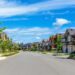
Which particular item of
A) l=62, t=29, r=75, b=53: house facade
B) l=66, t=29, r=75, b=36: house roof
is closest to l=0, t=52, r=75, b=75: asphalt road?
l=62, t=29, r=75, b=53: house facade

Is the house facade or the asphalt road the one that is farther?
the house facade

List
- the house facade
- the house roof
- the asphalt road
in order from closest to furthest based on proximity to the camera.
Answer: the asphalt road → the house facade → the house roof

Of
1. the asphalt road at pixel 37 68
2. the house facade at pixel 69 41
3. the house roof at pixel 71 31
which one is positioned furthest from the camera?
the house roof at pixel 71 31

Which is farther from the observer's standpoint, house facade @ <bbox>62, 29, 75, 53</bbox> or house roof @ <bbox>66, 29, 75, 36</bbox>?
house roof @ <bbox>66, 29, 75, 36</bbox>

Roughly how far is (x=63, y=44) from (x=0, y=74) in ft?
350

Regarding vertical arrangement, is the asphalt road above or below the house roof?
below

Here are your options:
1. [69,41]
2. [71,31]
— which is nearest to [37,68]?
[69,41]

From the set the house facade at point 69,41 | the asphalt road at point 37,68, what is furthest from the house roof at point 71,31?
the asphalt road at point 37,68

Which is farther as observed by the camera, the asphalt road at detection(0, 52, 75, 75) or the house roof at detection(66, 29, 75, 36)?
the house roof at detection(66, 29, 75, 36)

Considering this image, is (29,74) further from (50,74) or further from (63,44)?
(63,44)

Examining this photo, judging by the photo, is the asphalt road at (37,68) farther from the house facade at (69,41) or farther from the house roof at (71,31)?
the house roof at (71,31)

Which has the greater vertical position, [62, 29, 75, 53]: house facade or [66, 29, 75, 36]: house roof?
[66, 29, 75, 36]: house roof

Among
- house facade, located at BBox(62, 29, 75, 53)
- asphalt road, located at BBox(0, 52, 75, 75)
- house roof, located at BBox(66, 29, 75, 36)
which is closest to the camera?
asphalt road, located at BBox(0, 52, 75, 75)

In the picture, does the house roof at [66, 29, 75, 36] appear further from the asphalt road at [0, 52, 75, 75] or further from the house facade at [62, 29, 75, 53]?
the asphalt road at [0, 52, 75, 75]
